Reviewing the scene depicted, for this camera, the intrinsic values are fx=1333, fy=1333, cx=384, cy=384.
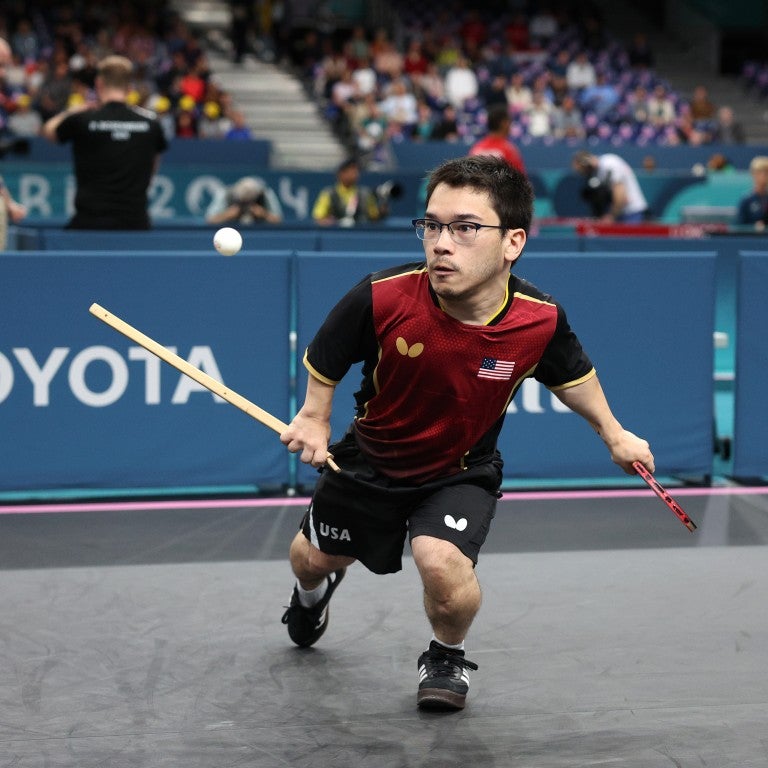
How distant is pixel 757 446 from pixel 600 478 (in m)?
0.85

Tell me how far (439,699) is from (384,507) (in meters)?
0.60

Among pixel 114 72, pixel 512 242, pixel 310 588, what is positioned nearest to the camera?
pixel 512 242

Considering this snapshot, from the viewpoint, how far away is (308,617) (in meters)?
4.54

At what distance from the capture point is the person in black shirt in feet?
29.4

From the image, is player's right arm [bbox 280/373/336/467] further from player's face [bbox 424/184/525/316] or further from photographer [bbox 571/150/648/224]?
photographer [bbox 571/150/648/224]

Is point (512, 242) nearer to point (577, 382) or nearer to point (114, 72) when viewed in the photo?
point (577, 382)

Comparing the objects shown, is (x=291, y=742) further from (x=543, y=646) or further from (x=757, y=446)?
(x=757, y=446)

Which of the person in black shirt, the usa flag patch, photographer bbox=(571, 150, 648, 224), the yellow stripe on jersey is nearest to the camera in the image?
the usa flag patch

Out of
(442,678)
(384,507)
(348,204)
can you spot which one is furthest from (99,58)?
(442,678)

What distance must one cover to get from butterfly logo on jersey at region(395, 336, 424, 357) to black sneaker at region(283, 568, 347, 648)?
919 millimetres

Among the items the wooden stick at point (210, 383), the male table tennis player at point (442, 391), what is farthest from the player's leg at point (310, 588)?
the wooden stick at point (210, 383)

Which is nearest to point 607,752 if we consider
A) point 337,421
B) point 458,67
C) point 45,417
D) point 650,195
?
point 337,421

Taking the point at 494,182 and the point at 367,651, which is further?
the point at 367,651

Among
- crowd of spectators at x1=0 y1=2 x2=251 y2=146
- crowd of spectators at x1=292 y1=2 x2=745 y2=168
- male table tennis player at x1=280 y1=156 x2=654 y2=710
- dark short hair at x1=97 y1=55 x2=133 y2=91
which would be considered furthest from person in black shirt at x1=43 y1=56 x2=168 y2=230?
crowd of spectators at x1=292 y1=2 x2=745 y2=168
